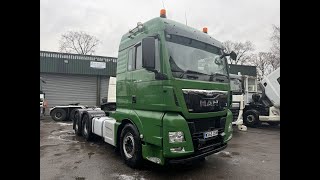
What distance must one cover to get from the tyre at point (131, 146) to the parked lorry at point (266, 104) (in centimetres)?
865

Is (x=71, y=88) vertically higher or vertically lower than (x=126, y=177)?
higher

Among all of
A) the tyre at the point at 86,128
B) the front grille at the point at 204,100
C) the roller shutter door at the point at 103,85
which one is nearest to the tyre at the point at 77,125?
the tyre at the point at 86,128

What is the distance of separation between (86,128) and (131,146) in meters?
3.56

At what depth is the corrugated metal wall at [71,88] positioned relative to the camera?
19344 mm

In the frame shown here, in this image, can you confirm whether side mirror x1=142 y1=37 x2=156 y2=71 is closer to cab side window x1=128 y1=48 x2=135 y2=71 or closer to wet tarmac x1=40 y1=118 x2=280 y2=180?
cab side window x1=128 y1=48 x2=135 y2=71

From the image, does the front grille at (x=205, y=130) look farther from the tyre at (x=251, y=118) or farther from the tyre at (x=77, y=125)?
the tyre at (x=251, y=118)

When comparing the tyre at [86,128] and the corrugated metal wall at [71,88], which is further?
the corrugated metal wall at [71,88]

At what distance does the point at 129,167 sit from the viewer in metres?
4.98

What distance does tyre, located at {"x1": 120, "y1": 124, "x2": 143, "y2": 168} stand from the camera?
A: 466 centimetres

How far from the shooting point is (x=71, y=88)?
20.0m

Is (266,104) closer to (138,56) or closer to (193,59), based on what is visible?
(193,59)

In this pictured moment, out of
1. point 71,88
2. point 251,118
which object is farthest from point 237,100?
→ point 71,88
